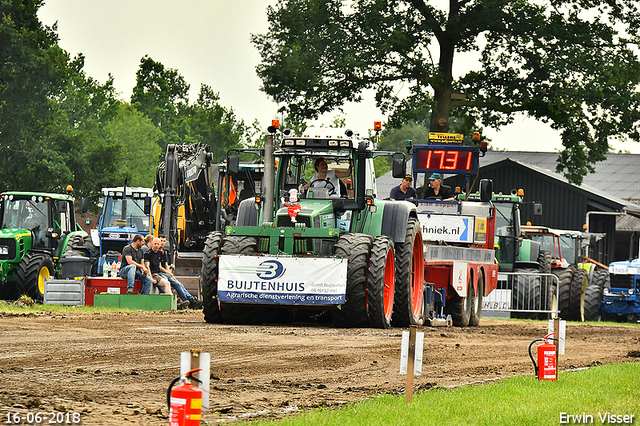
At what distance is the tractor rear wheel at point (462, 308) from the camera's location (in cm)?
2000

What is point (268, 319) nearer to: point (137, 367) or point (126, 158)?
point (137, 367)


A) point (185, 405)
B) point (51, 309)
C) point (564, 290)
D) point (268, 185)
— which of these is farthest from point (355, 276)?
point (564, 290)

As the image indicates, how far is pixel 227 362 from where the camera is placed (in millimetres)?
10547

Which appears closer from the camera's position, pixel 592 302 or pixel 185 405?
pixel 185 405

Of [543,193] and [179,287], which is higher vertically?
[543,193]

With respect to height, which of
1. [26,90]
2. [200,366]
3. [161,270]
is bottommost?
[200,366]

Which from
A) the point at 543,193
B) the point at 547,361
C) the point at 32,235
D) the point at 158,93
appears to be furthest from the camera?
the point at 158,93

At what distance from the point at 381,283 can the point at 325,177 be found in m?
2.22

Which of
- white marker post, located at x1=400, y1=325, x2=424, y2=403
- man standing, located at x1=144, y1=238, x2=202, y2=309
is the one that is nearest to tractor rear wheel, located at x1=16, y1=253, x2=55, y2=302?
man standing, located at x1=144, y1=238, x2=202, y2=309

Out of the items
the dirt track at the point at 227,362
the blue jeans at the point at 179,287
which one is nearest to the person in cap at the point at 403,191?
the dirt track at the point at 227,362

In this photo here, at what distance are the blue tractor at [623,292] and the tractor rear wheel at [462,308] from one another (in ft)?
31.1

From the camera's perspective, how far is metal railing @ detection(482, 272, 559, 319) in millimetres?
26750

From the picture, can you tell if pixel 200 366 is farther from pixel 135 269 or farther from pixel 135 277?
pixel 135 277

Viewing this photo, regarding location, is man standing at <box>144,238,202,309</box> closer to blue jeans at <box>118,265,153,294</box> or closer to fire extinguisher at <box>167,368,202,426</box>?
blue jeans at <box>118,265,153,294</box>
